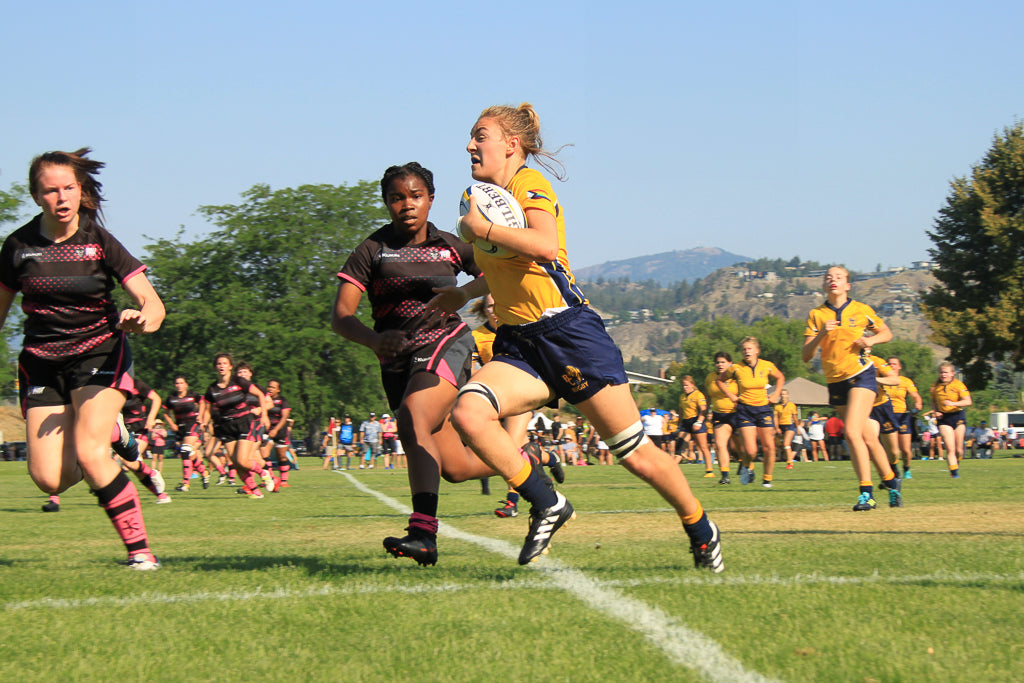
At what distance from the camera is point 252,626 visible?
380 cm

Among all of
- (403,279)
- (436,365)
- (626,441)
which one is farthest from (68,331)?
(626,441)

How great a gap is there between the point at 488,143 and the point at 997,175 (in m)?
47.6

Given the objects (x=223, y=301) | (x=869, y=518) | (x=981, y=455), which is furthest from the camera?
(x=223, y=301)

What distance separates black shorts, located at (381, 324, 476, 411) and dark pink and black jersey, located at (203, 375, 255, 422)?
31.4ft

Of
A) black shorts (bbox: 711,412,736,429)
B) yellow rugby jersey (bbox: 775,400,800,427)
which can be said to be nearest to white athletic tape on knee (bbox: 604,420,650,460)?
black shorts (bbox: 711,412,736,429)

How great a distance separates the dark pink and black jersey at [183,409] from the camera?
18.6 meters

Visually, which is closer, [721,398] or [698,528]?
[698,528]

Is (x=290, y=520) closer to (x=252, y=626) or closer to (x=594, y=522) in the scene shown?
(x=594, y=522)

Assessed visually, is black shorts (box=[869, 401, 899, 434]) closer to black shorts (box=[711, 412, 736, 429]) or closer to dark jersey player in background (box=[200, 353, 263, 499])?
black shorts (box=[711, 412, 736, 429])

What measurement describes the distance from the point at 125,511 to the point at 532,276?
2.62 metres

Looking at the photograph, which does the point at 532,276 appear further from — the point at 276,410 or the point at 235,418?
the point at 276,410

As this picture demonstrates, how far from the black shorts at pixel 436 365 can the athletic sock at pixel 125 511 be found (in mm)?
1471

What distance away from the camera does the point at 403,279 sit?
6.02m

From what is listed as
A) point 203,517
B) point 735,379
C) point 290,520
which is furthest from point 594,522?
point 735,379
